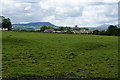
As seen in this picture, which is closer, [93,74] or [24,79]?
[24,79]

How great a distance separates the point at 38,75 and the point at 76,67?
151 inches

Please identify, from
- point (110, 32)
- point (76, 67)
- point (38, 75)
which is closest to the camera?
point (38, 75)

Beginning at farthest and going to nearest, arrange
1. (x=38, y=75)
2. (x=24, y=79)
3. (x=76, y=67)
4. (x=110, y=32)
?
(x=110, y=32) → (x=76, y=67) → (x=38, y=75) → (x=24, y=79)

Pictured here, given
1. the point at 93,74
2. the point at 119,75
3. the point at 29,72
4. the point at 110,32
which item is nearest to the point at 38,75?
the point at 29,72

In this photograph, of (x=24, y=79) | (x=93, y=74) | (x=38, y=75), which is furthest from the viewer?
(x=93, y=74)

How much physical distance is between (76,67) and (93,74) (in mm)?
2251

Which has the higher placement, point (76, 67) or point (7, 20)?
point (7, 20)

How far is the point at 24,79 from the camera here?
11438 millimetres

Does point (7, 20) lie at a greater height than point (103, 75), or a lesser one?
greater

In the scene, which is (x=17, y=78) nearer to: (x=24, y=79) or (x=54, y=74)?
(x=24, y=79)

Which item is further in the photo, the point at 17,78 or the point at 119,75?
the point at 119,75

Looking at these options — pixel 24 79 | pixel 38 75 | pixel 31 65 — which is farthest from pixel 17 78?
pixel 31 65

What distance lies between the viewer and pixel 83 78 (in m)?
12.0

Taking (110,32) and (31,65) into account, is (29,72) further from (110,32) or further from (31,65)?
(110,32)
